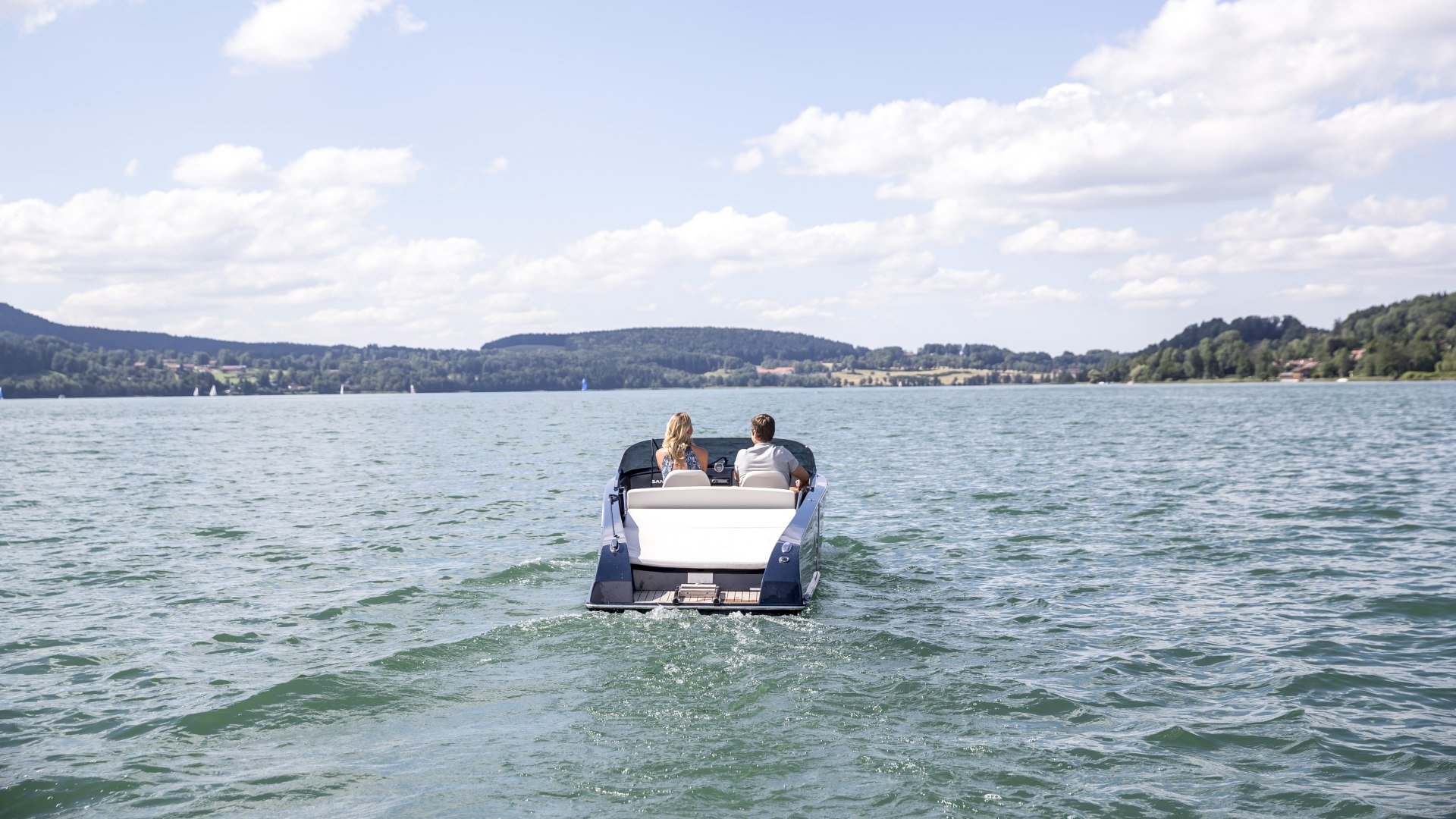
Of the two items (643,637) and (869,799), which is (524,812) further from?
(643,637)

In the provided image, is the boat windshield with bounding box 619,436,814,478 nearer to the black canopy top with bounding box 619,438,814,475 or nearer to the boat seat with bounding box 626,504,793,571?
the black canopy top with bounding box 619,438,814,475

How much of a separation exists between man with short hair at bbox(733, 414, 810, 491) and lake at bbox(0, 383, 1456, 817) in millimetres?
1608

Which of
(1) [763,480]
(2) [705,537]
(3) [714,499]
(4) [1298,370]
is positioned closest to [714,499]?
(3) [714,499]

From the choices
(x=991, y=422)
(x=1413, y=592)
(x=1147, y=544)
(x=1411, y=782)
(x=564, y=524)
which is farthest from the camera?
(x=991, y=422)

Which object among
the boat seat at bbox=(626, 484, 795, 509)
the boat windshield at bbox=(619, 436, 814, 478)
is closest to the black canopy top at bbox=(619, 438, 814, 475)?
the boat windshield at bbox=(619, 436, 814, 478)

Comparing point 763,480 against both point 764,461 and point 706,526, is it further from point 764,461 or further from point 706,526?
point 706,526

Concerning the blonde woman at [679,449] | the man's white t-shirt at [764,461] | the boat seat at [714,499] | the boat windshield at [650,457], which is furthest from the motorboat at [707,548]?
the boat windshield at [650,457]

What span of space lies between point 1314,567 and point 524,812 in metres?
12.5

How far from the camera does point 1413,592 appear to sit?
40.4ft

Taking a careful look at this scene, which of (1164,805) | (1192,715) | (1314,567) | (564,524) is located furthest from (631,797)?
(564,524)

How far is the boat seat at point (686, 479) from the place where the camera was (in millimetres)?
11812

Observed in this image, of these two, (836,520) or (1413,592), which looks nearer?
(1413,592)

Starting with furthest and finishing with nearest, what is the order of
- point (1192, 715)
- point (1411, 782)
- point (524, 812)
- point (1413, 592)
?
1. point (1413, 592)
2. point (1192, 715)
3. point (1411, 782)
4. point (524, 812)

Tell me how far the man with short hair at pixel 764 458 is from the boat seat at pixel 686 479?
610mm
